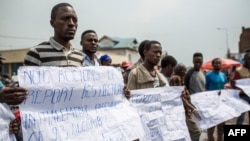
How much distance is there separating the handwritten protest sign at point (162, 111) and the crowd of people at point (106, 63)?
0.40 feet

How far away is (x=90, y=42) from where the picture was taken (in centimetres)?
423

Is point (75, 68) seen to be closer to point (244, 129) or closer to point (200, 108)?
point (244, 129)

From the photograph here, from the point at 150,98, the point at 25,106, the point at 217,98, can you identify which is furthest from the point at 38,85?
the point at 217,98

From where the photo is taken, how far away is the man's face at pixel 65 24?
293cm

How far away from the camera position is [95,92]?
122 inches

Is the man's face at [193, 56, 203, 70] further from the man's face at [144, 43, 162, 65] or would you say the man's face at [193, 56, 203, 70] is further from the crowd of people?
the man's face at [144, 43, 162, 65]

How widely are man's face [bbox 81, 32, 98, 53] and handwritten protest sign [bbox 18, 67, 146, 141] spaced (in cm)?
89

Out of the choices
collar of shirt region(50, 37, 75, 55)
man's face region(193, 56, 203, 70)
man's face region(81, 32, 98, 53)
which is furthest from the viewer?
man's face region(193, 56, 203, 70)

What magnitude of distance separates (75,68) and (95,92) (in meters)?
0.33

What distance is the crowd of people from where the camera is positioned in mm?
A: 2771

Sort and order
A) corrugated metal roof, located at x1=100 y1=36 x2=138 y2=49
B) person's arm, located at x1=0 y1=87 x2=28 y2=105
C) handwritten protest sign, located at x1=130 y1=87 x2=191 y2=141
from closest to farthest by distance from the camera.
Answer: person's arm, located at x1=0 y1=87 x2=28 y2=105 < handwritten protest sign, located at x1=130 y1=87 x2=191 y2=141 < corrugated metal roof, located at x1=100 y1=36 x2=138 y2=49

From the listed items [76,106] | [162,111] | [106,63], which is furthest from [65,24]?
[106,63]

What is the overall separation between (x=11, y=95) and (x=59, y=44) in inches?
34.5

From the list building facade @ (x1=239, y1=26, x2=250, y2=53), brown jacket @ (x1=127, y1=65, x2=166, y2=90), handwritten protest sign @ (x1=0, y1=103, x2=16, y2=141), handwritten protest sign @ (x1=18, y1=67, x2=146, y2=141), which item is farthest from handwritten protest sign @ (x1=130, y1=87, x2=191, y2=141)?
building facade @ (x1=239, y1=26, x2=250, y2=53)
